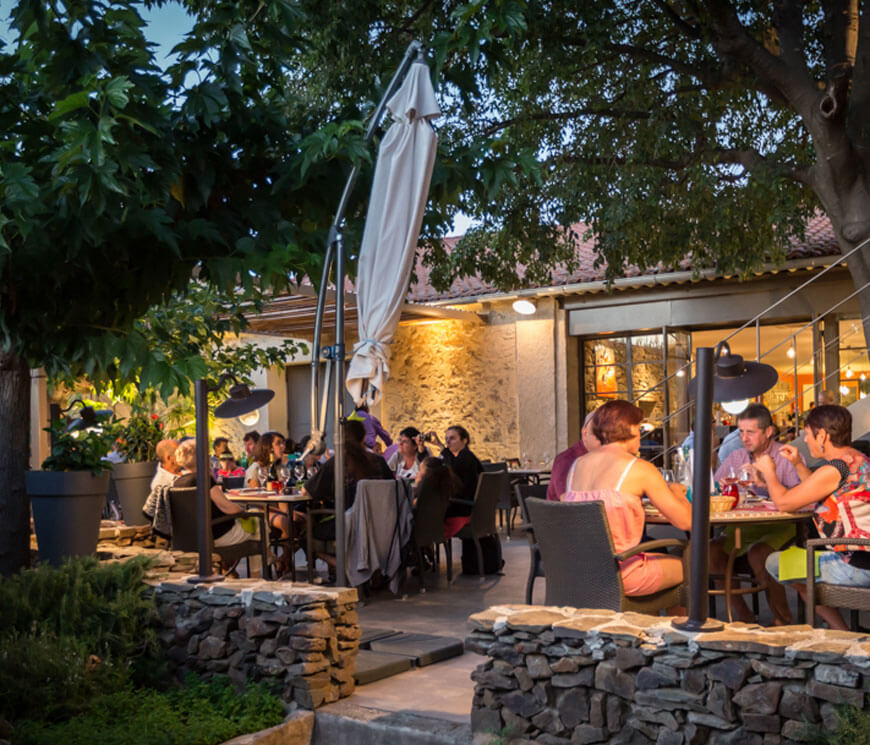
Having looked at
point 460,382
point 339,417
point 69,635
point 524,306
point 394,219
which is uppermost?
point 524,306

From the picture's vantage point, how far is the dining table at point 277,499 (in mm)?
7039

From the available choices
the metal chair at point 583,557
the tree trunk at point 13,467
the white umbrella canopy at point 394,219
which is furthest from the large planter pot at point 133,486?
the metal chair at point 583,557

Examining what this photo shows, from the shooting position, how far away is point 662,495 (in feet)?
13.0

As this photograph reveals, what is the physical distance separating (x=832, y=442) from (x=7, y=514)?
15.6 feet

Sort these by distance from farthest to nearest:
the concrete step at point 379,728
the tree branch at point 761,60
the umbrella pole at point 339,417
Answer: the tree branch at point 761,60 < the umbrella pole at point 339,417 < the concrete step at point 379,728

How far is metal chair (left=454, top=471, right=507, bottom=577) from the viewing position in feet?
25.2

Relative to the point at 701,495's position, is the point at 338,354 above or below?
above

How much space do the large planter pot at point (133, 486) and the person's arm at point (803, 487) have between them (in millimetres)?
5480

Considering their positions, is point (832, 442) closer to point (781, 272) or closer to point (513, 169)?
point (513, 169)

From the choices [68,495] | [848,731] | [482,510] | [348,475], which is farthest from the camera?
[482,510]

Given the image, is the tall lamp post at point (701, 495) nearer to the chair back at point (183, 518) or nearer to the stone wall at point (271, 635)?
the stone wall at point (271, 635)

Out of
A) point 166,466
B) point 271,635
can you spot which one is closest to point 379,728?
point 271,635

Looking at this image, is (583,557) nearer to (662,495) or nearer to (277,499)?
(662,495)

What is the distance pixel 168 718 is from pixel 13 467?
7.73 feet
